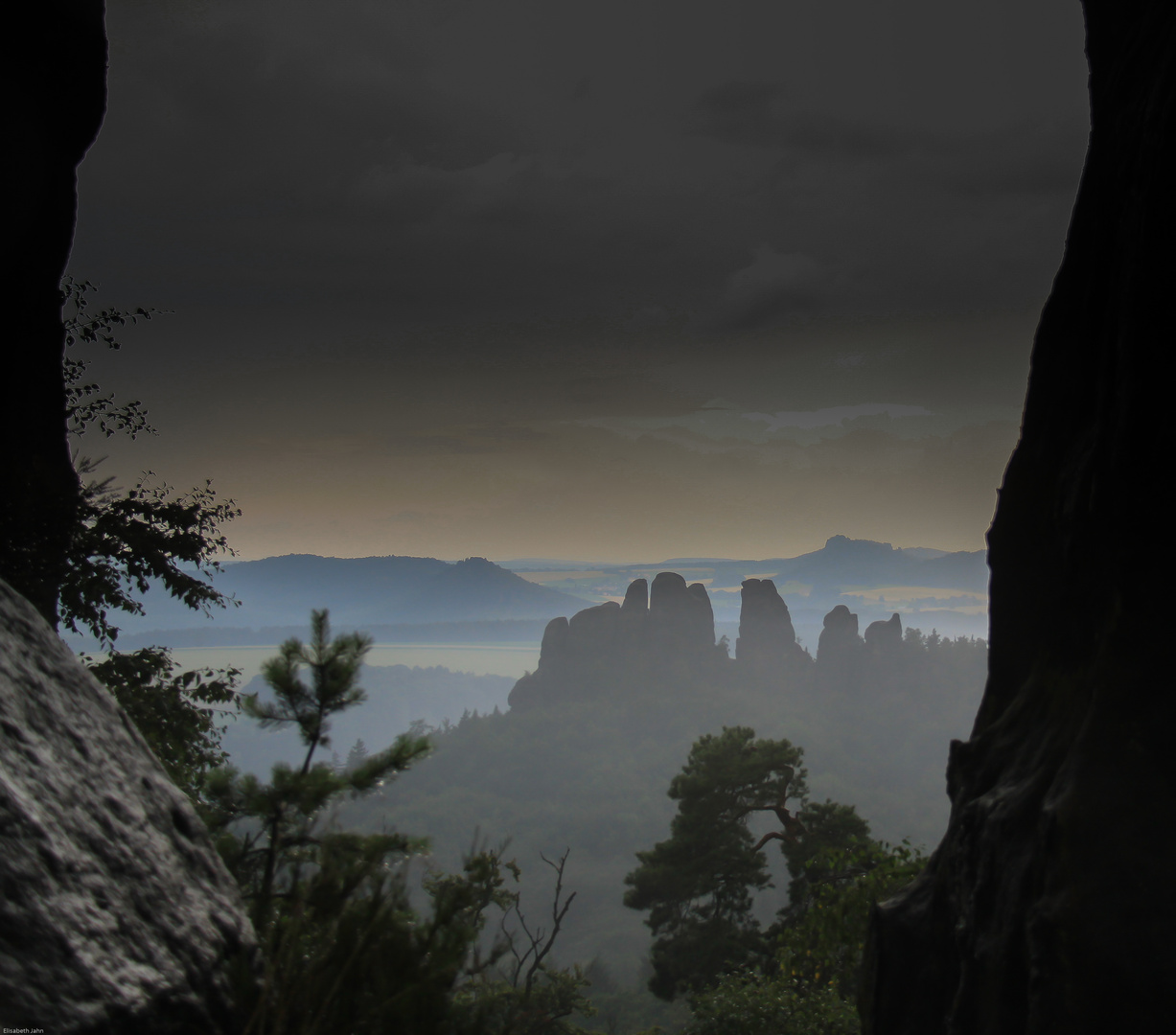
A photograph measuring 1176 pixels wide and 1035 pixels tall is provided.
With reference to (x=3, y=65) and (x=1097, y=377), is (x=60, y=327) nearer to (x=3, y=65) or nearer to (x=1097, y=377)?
(x=3, y=65)

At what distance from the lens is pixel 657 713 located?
163375mm

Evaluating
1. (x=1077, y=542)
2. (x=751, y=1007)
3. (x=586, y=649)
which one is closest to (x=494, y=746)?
(x=586, y=649)

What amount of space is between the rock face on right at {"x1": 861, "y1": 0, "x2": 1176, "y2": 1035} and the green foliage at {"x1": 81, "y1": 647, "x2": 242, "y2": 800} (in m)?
9.81

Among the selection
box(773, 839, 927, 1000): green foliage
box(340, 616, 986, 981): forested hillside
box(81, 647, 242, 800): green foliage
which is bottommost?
box(340, 616, 986, 981): forested hillside

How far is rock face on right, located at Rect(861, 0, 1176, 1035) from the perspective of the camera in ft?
16.5

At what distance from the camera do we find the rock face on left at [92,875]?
8.82 feet

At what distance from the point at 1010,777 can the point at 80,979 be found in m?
7.96

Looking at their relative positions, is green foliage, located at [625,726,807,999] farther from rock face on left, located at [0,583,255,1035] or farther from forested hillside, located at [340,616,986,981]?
forested hillside, located at [340,616,986,981]

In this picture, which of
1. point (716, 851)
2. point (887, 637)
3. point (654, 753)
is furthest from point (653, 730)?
point (716, 851)

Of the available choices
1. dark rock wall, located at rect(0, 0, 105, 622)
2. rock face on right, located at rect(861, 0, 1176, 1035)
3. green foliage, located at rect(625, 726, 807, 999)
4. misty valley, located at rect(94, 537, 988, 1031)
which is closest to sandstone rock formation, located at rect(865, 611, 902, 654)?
misty valley, located at rect(94, 537, 988, 1031)

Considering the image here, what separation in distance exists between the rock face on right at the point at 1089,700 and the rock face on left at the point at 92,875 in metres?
6.29

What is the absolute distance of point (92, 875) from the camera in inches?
127

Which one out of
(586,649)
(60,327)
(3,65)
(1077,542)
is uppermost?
(3,65)

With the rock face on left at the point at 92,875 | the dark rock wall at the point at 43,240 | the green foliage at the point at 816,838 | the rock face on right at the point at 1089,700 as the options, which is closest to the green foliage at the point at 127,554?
the dark rock wall at the point at 43,240
